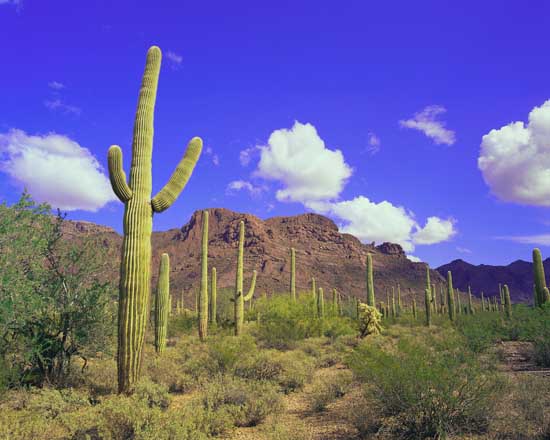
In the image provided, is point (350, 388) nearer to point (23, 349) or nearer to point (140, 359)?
point (140, 359)

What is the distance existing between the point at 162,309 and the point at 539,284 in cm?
1629

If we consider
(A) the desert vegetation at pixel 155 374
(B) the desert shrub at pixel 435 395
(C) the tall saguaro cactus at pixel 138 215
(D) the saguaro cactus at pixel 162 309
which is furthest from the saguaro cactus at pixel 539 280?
(C) the tall saguaro cactus at pixel 138 215

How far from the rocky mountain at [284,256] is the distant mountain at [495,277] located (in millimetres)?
22842

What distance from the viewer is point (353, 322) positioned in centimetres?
2253

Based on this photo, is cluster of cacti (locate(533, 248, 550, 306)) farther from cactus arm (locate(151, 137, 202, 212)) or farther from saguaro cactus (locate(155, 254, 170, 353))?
cactus arm (locate(151, 137, 202, 212))

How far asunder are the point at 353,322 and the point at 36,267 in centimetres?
1693

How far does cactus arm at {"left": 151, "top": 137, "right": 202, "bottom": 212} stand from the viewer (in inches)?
333

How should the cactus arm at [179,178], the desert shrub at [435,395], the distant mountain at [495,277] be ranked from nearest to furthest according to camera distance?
1. the desert shrub at [435,395]
2. the cactus arm at [179,178]
3. the distant mountain at [495,277]

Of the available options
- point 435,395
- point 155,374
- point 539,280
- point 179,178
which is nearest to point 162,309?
point 155,374

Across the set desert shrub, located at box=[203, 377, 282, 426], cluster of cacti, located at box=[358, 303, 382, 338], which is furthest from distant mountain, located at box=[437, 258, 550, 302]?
desert shrub, located at box=[203, 377, 282, 426]

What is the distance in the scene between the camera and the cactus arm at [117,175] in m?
8.05

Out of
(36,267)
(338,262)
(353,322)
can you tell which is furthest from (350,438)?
(338,262)

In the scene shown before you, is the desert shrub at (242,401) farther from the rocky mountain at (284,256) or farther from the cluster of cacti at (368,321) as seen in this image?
the rocky mountain at (284,256)

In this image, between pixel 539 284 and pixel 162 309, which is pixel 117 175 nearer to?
pixel 162 309
